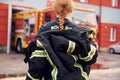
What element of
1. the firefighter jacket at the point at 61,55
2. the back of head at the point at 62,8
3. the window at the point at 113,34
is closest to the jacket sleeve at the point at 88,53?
the firefighter jacket at the point at 61,55

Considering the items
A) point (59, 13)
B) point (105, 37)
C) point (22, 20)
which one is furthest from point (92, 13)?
point (59, 13)

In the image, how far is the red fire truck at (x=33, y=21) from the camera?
730 inches

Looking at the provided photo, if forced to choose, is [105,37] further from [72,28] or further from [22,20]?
[72,28]

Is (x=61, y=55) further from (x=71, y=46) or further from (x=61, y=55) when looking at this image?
(x=71, y=46)

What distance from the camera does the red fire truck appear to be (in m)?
18.5

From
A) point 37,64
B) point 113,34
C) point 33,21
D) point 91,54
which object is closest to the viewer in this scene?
point 37,64

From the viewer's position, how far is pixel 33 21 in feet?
63.0

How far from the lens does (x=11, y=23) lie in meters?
21.8

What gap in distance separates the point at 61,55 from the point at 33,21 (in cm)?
1636

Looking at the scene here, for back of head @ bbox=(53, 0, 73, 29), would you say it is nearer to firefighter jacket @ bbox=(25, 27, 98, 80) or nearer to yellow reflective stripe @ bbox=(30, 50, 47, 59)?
firefighter jacket @ bbox=(25, 27, 98, 80)

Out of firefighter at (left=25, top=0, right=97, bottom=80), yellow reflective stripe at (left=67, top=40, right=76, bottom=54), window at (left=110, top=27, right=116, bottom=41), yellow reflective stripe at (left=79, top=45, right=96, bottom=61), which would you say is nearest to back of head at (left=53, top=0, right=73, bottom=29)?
firefighter at (left=25, top=0, right=97, bottom=80)

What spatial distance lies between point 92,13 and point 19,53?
18.6ft

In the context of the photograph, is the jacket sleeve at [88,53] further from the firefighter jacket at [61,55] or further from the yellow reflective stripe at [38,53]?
the yellow reflective stripe at [38,53]

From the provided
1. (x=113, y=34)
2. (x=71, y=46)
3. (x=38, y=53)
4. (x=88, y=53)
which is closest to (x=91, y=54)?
(x=88, y=53)
